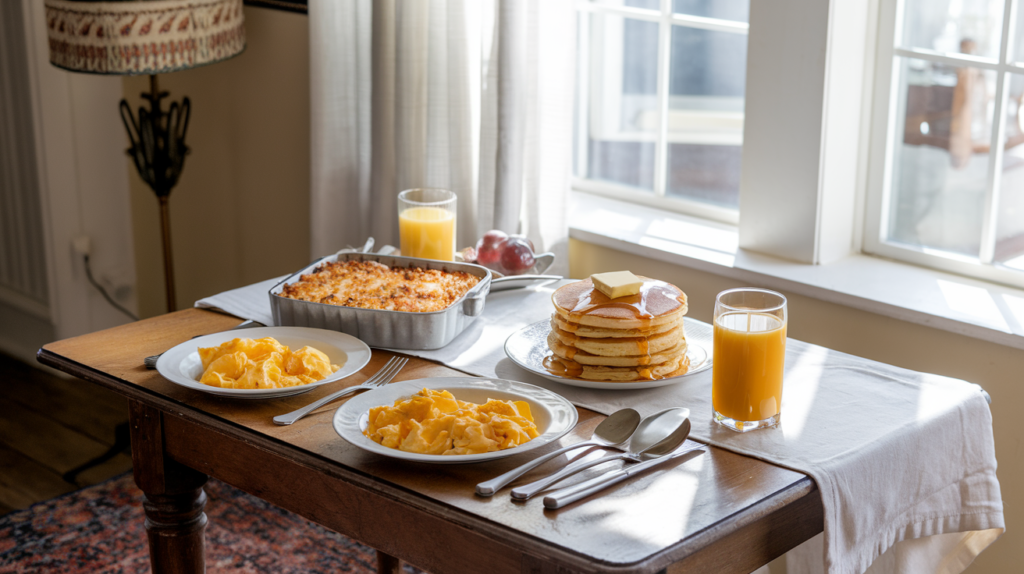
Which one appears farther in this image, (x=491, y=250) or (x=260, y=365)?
(x=491, y=250)

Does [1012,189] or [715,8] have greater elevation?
[715,8]

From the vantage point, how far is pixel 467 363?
1.35 metres

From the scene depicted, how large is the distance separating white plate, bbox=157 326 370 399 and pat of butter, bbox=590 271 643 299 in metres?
0.32

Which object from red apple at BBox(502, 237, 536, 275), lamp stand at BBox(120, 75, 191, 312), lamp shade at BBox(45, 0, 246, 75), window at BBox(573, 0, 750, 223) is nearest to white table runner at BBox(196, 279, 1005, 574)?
red apple at BBox(502, 237, 536, 275)

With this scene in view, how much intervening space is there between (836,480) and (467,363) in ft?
1.72

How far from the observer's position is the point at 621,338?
1238 millimetres

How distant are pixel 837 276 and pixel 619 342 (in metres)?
0.75

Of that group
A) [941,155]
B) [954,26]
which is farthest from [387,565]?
[954,26]

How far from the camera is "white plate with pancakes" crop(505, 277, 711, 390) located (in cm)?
123

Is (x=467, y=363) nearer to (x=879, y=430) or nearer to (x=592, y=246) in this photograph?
(x=879, y=430)

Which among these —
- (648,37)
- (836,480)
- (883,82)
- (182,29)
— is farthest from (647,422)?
(182,29)

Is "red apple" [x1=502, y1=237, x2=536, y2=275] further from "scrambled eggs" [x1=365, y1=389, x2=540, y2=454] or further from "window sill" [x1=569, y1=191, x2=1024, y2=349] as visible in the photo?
"scrambled eggs" [x1=365, y1=389, x2=540, y2=454]

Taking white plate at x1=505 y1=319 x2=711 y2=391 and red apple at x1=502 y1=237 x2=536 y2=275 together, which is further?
red apple at x1=502 y1=237 x2=536 y2=275

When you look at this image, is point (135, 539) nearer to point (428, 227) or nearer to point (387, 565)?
point (387, 565)
